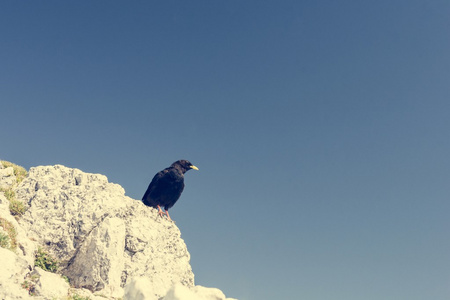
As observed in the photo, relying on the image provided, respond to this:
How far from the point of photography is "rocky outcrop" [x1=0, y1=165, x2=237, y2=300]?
12312mm

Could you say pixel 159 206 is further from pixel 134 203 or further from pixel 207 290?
pixel 207 290

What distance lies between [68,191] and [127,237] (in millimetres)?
2721

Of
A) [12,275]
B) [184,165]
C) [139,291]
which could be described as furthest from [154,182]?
[139,291]

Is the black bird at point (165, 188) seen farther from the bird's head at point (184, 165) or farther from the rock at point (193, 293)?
the rock at point (193, 293)

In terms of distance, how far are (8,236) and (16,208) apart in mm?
1722

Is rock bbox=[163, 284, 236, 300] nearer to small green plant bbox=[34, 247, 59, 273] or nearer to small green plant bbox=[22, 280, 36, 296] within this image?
small green plant bbox=[22, 280, 36, 296]

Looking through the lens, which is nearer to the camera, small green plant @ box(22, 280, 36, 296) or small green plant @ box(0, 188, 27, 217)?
small green plant @ box(22, 280, 36, 296)

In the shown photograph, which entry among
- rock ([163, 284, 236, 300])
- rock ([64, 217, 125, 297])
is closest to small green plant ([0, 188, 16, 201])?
rock ([64, 217, 125, 297])

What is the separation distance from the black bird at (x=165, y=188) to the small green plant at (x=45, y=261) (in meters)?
4.97

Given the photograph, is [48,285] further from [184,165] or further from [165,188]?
[184,165]

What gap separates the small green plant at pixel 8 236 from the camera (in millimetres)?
11405

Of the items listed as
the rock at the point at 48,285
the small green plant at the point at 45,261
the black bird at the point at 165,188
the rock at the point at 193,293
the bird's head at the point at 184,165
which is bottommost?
the rock at the point at 48,285

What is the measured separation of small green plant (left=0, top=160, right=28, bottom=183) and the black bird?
16.2 ft

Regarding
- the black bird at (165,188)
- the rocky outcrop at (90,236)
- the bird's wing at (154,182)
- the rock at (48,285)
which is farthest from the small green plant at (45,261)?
the bird's wing at (154,182)
